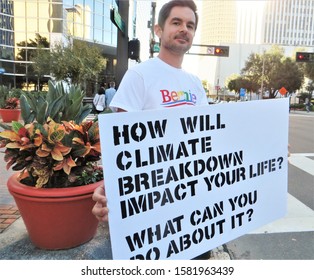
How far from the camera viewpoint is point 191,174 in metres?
1.83

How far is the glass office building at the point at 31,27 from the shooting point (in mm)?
31562

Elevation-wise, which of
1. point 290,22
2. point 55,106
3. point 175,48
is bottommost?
point 55,106

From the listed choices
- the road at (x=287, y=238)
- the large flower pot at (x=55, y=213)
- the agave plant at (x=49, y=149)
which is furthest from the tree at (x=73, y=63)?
the large flower pot at (x=55, y=213)

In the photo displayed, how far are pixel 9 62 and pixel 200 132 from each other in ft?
116

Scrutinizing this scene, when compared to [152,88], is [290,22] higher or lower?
higher

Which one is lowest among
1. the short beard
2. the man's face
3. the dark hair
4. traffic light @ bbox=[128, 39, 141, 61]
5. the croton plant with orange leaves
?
the croton plant with orange leaves

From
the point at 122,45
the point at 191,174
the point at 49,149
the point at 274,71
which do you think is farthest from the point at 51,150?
the point at 274,71

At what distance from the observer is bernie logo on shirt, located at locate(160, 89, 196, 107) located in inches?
76.9

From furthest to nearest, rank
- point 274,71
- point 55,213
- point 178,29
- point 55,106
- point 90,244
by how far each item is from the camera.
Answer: point 274,71 → point 55,106 → point 90,244 → point 55,213 → point 178,29

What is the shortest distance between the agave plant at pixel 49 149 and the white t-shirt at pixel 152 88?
94 cm

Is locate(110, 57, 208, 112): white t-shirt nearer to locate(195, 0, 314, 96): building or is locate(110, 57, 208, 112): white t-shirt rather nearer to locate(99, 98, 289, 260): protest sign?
locate(99, 98, 289, 260): protest sign

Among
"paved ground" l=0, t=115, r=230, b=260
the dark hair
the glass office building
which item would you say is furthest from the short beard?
the glass office building

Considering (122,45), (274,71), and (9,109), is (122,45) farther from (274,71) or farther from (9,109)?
(274,71)

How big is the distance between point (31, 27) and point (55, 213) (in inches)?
1328
